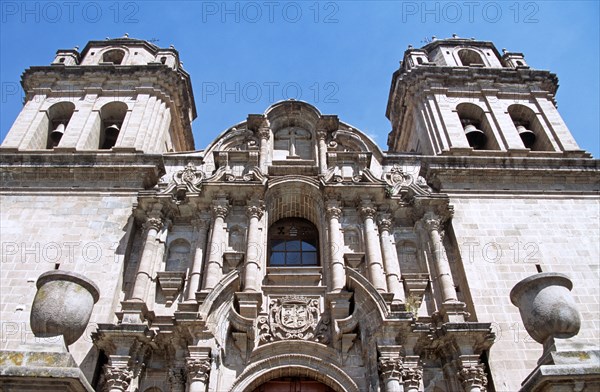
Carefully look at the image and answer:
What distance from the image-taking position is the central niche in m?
16.4

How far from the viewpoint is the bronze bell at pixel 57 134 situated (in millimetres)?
18105

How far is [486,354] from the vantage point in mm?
11234

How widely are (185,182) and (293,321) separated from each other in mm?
5347

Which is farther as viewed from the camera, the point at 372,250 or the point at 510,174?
the point at 510,174

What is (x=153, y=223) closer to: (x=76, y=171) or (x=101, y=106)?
(x=76, y=171)

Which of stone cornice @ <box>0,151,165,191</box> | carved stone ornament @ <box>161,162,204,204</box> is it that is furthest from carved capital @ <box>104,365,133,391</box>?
stone cornice @ <box>0,151,165,191</box>

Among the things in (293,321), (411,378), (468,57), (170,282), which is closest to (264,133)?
(170,282)

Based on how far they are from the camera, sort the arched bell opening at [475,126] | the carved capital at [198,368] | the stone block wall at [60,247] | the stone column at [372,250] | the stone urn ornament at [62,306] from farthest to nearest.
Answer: the arched bell opening at [475,126], the stone column at [372,250], the stone block wall at [60,247], the carved capital at [198,368], the stone urn ornament at [62,306]

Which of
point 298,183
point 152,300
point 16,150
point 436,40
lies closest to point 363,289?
point 298,183

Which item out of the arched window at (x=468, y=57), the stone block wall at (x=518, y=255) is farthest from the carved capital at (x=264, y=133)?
the arched window at (x=468, y=57)

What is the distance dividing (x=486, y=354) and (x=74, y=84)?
16.2m

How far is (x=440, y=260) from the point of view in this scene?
12.8 metres

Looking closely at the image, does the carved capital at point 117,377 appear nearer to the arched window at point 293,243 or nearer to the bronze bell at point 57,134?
the arched window at point 293,243

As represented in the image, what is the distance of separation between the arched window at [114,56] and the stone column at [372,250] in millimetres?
13077
